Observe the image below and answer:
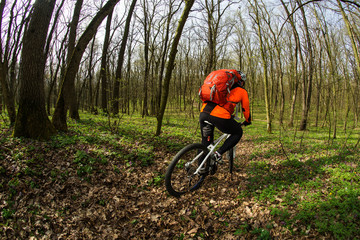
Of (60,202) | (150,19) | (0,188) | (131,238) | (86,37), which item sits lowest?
(131,238)

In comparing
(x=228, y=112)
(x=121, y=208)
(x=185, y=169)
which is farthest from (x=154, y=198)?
(x=228, y=112)

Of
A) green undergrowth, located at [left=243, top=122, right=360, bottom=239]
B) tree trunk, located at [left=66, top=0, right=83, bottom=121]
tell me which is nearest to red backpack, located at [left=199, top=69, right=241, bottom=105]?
green undergrowth, located at [left=243, top=122, right=360, bottom=239]

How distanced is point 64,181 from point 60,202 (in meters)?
0.61

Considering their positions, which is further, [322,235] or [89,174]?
[89,174]

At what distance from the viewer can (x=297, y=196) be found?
3518 millimetres

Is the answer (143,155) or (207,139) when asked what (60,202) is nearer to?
(143,155)

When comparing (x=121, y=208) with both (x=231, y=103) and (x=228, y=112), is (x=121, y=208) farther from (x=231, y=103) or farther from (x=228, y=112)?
(x=231, y=103)

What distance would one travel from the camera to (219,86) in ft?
11.0

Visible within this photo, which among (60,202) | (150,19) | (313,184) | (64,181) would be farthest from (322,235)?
(150,19)

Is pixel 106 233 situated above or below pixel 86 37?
below

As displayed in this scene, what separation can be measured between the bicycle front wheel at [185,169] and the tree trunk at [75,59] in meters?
5.02

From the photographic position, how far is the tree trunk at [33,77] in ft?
17.0

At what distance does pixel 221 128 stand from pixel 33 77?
5.54 meters

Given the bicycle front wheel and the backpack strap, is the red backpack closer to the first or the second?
the backpack strap
